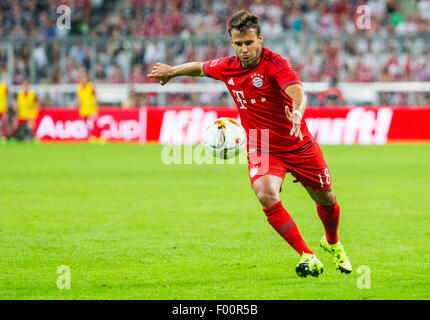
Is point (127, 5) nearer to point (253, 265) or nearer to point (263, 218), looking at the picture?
point (263, 218)

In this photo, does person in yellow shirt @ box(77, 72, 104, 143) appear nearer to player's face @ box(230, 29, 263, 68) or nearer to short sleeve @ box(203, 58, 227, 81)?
short sleeve @ box(203, 58, 227, 81)

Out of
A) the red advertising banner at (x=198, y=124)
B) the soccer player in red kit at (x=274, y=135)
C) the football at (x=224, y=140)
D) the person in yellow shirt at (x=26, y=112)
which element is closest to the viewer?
the soccer player in red kit at (x=274, y=135)

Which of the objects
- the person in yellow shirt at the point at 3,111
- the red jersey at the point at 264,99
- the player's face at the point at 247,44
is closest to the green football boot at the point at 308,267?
the red jersey at the point at 264,99

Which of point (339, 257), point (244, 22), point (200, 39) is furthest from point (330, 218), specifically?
point (200, 39)

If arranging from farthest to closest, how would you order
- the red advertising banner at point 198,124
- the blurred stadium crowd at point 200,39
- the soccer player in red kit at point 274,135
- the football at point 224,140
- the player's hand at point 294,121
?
the blurred stadium crowd at point 200,39 < the red advertising banner at point 198,124 < the football at point 224,140 < the soccer player in red kit at point 274,135 < the player's hand at point 294,121

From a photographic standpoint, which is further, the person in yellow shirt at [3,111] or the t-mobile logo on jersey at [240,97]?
the person in yellow shirt at [3,111]

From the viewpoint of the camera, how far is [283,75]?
687cm

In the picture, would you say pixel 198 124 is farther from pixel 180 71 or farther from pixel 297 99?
pixel 297 99

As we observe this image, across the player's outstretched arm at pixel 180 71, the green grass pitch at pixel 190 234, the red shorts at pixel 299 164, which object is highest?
the player's outstretched arm at pixel 180 71

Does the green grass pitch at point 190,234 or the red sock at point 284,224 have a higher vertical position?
the red sock at point 284,224

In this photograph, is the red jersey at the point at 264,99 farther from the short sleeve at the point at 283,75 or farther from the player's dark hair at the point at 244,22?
the player's dark hair at the point at 244,22

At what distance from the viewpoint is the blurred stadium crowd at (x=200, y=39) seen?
26.7 m

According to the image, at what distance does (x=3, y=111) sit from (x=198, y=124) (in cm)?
721

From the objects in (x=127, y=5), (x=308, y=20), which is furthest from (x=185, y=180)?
(x=127, y=5)
